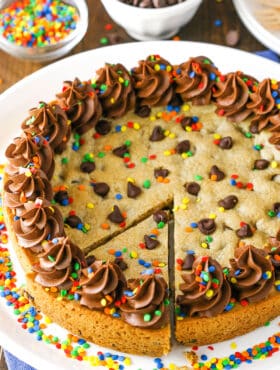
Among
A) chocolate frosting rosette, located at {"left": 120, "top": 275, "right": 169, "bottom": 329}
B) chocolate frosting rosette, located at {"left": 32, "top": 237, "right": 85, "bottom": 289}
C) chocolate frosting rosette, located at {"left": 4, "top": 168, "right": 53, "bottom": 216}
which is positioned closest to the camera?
chocolate frosting rosette, located at {"left": 120, "top": 275, "right": 169, "bottom": 329}

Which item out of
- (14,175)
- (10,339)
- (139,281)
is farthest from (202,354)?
(14,175)

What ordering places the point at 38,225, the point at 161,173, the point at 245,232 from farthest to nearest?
1. the point at 161,173
2. the point at 245,232
3. the point at 38,225

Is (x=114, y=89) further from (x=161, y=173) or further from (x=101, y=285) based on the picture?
(x=101, y=285)

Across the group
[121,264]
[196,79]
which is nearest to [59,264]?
[121,264]

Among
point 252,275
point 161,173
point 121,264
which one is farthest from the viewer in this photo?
point 161,173

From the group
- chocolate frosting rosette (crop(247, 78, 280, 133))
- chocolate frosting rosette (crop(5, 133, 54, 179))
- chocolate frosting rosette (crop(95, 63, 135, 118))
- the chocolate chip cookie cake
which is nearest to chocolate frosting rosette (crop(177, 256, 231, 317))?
the chocolate chip cookie cake

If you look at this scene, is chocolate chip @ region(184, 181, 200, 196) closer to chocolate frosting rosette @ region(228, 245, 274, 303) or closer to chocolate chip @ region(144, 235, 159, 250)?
chocolate chip @ region(144, 235, 159, 250)
